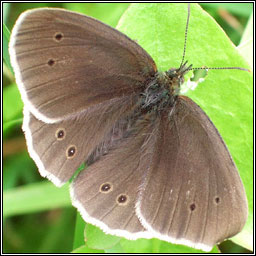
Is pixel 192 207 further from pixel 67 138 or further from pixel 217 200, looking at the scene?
pixel 67 138

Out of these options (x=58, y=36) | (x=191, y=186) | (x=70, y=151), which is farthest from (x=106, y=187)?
(x=58, y=36)

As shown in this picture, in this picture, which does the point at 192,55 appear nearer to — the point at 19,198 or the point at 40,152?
the point at 40,152


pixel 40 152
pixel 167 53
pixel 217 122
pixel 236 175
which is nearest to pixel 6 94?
pixel 40 152

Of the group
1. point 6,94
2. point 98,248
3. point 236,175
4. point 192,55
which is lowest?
point 98,248

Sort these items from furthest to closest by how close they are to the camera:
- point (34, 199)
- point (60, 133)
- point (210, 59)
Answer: point (34, 199) → point (210, 59) → point (60, 133)

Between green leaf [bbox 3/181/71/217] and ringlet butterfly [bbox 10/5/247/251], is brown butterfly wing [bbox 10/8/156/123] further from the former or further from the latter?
green leaf [bbox 3/181/71/217]

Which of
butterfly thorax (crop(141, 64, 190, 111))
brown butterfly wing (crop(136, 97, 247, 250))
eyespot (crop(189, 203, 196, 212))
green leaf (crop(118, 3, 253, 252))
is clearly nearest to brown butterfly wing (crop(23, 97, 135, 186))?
butterfly thorax (crop(141, 64, 190, 111))

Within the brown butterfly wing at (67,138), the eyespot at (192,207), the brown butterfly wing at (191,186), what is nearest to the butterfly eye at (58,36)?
the brown butterfly wing at (67,138)
